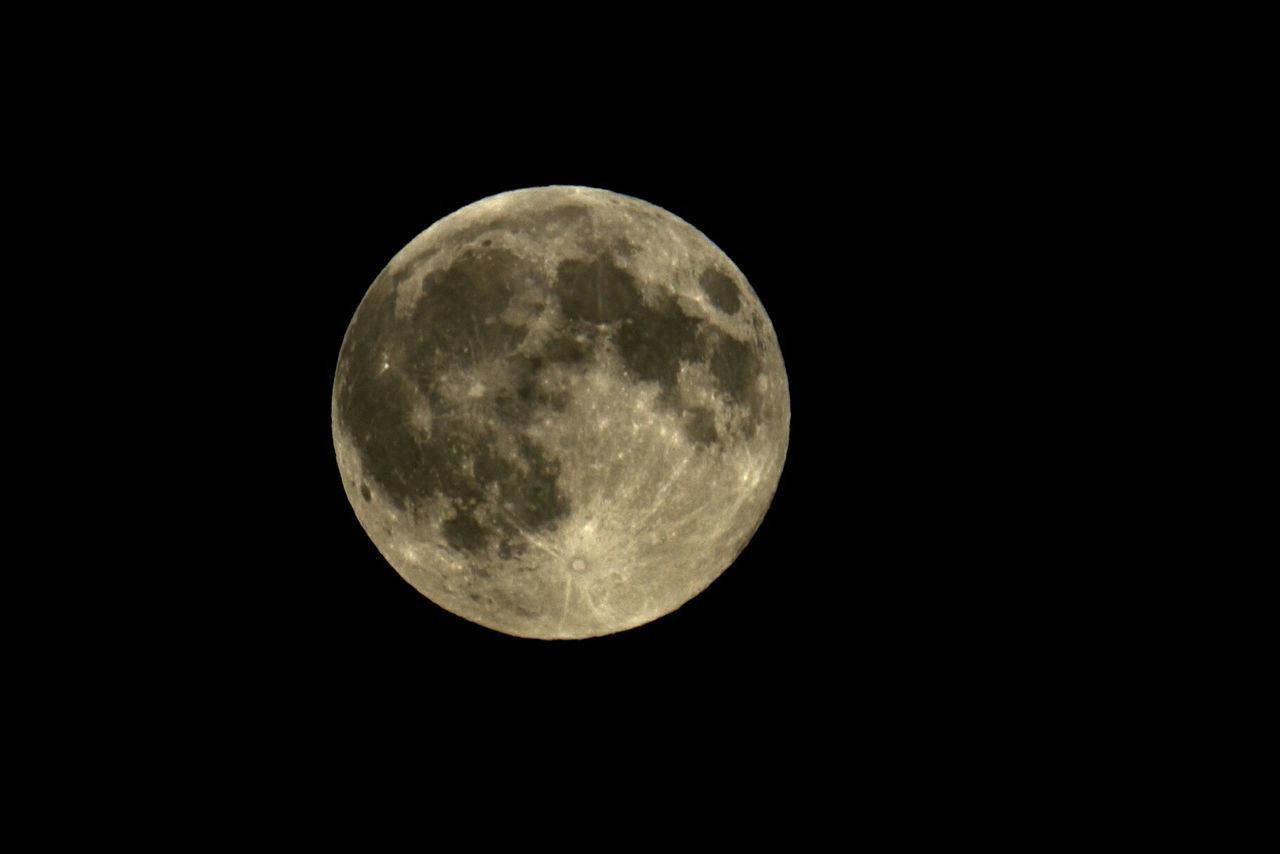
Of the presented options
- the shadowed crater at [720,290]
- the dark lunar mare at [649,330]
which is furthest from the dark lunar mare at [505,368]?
the shadowed crater at [720,290]

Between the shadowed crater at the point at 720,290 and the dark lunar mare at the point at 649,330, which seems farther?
the shadowed crater at the point at 720,290

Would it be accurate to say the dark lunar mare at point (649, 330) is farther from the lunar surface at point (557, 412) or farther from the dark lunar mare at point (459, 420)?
the dark lunar mare at point (459, 420)

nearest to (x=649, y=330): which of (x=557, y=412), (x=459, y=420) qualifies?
(x=557, y=412)

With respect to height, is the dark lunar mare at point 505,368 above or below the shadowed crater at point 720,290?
below

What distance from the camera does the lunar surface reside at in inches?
149

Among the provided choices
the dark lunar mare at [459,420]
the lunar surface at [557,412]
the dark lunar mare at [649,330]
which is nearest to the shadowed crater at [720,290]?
the lunar surface at [557,412]

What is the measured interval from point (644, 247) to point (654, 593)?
1.71 meters

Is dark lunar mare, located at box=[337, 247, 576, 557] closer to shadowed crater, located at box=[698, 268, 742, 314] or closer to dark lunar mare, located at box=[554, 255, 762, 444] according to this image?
dark lunar mare, located at box=[554, 255, 762, 444]

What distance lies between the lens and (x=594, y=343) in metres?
3.79

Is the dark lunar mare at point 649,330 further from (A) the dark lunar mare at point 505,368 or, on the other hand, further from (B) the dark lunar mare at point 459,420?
(B) the dark lunar mare at point 459,420

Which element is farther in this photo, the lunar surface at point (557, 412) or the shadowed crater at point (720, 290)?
the shadowed crater at point (720, 290)

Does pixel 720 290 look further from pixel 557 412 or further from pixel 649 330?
pixel 557 412

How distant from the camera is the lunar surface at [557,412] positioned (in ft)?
12.4

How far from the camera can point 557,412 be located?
3.73 m
